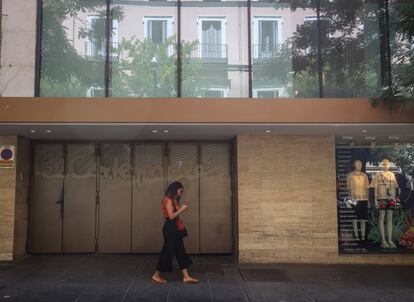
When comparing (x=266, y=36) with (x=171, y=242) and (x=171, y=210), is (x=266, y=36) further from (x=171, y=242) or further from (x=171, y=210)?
(x=171, y=242)

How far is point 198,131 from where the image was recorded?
9.37 metres

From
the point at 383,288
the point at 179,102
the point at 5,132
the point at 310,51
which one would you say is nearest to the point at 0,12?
the point at 5,132

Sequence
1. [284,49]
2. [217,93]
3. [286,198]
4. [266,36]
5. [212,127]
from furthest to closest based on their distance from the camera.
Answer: [286,198], [284,49], [266,36], [217,93], [212,127]

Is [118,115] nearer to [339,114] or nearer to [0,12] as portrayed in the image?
[0,12]

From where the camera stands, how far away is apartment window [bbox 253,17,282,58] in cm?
930

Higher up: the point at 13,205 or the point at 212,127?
the point at 212,127

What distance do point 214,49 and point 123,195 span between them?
152 inches

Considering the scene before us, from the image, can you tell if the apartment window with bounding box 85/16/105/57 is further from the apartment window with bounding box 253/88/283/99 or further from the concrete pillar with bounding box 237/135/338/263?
the concrete pillar with bounding box 237/135/338/263

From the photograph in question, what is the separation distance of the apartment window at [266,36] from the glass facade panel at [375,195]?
8.17 feet

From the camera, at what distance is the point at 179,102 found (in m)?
8.36

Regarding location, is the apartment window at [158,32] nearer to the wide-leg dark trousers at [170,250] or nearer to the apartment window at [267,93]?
the apartment window at [267,93]

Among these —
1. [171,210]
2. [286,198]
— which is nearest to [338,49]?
[286,198]

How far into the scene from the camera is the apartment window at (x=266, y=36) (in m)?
9.30

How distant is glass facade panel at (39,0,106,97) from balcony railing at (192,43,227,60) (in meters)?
1.81
